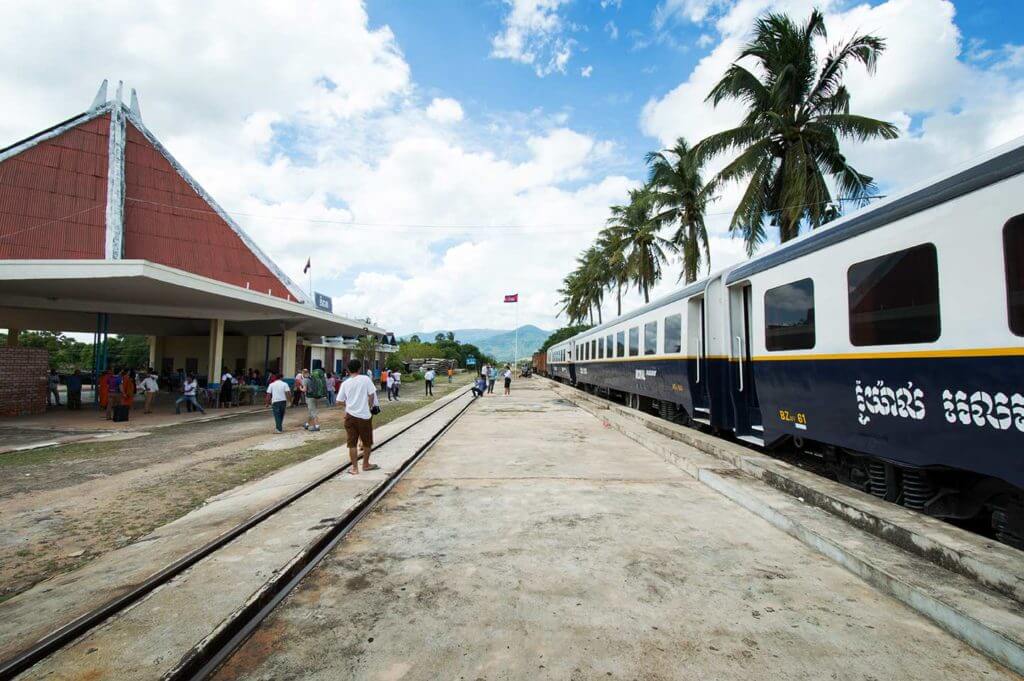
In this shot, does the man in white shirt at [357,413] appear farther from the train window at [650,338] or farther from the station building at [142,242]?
the station building at [142,242]

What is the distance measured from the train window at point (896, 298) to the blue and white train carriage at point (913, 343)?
0.04 ft

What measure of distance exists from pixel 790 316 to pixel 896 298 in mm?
1717

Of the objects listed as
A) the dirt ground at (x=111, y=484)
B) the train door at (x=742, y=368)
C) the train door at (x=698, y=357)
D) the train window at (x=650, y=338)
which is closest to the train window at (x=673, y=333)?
the train door at (x=698, y=357)

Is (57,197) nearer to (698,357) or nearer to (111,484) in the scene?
(111,484)

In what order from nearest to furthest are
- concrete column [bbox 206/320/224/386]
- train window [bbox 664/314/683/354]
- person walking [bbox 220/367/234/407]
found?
1. train window [bbox 664/314/683/354]
2. person walking [bbox 220/367/234/407]
3. concrete column [bbox 206/320/224/386]

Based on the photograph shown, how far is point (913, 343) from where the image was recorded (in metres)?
4.15

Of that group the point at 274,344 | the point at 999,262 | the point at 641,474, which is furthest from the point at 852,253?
the point at 274,344

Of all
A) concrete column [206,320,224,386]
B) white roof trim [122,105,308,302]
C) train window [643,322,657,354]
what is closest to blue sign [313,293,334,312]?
white roof trim [122,105,308,302]

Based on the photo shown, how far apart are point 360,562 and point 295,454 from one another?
6162 mm

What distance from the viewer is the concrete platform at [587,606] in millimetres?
2613

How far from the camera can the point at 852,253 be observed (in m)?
5.03

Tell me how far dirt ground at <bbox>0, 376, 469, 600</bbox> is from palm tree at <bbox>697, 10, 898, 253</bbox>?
46.3ft

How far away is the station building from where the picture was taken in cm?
2138

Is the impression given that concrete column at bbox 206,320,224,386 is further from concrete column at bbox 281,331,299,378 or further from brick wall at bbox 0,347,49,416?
brick wall at bbox 0,347,49,416
